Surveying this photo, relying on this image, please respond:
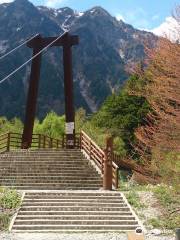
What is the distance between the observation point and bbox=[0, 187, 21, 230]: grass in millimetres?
14089

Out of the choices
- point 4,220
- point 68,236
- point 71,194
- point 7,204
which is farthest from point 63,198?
point 68,236

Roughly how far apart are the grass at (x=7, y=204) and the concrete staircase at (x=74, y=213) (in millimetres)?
228

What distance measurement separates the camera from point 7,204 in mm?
15227

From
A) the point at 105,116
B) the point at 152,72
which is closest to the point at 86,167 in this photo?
the point at 152,72

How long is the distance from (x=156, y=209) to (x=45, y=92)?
155 m

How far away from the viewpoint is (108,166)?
61.9 ft

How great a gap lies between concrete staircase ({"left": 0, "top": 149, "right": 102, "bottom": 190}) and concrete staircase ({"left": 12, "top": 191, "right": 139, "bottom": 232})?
10.7ft

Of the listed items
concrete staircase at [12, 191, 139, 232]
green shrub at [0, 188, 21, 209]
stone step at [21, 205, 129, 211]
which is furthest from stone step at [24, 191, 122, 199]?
stone step at [21, 205, 129, 211]

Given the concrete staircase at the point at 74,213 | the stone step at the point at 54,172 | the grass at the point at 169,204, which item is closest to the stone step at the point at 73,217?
the concrete staircase at the point at 74,213

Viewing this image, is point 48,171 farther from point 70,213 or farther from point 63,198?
point 70,213

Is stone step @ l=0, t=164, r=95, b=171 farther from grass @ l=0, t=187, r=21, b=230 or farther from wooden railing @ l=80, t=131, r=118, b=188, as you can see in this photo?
grass @ l=0, t=187, r=21, b=230

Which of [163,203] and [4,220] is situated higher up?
[163,203]

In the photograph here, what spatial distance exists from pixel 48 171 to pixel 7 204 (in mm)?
6127

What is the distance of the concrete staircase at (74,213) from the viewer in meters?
13.8
